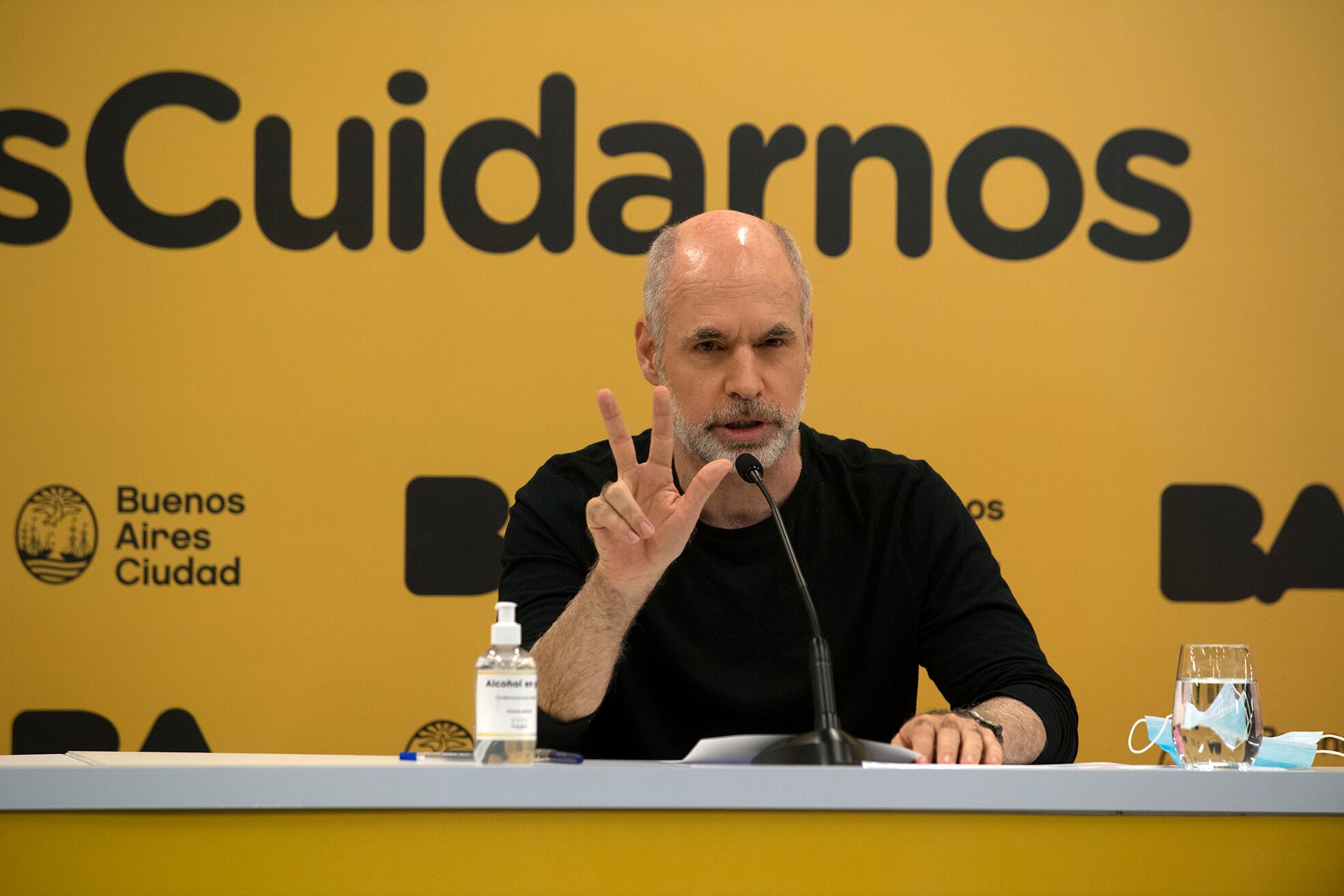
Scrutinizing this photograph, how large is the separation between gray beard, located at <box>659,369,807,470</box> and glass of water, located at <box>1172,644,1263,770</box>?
728 mm

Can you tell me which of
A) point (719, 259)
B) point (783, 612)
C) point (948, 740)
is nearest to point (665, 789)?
point (948, 740)

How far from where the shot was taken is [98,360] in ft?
8.40

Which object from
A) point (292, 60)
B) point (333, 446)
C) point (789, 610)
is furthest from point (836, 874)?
point (292, 60)

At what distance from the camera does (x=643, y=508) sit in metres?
1.43

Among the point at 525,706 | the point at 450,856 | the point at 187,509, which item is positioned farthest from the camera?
the point at 187,509

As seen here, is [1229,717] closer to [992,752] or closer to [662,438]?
[992,752]

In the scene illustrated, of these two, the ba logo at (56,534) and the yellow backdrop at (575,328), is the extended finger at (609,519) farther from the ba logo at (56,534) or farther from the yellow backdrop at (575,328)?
the ba logo at (56,534)

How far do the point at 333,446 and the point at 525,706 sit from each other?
1557mm

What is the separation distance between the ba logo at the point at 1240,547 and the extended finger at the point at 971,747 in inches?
59.1

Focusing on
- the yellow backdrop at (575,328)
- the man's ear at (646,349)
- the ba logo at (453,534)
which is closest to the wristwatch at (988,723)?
the man's ear at (646,349)

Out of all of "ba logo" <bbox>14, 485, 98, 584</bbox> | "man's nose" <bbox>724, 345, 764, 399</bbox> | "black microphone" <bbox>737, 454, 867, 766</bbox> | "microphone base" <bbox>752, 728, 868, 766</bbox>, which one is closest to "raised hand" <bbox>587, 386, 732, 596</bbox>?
"black microphone" <bbox>737, 454, 867, 766</bbox>

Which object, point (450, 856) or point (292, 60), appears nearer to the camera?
point (450, 856)

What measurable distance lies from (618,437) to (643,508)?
0.27 ft

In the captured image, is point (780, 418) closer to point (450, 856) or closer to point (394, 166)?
point (450, 856)
